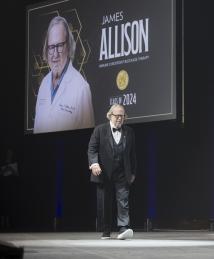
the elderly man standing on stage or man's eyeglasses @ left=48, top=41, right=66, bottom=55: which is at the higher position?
man's eyeglasses @ left=48, top=41, right=66, bottom=55

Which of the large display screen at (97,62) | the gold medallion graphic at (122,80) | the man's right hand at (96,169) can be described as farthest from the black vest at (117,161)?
the gold medallion graphic at (122,80)

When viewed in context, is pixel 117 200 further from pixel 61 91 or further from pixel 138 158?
pixel 61 91

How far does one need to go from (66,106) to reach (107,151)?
3.21 meters

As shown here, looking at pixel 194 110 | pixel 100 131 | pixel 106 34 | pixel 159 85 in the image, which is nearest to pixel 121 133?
pixel 100 131

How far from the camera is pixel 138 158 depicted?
8.84 m

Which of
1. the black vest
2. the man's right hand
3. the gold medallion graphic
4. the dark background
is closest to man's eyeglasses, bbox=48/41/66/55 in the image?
the dark background

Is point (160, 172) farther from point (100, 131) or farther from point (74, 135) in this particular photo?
point (100, 131)

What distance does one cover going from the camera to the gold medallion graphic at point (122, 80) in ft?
26.6

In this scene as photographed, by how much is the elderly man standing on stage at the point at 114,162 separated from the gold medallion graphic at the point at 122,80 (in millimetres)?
2134

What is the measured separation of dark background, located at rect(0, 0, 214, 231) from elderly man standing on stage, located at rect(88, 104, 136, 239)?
58.7 inches

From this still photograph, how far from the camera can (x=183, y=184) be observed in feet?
27.6

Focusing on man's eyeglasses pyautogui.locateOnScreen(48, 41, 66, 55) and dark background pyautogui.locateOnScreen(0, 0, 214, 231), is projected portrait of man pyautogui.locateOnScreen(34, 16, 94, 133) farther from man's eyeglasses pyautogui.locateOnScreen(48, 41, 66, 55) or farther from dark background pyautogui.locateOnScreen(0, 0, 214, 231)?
dark background pyautogui.locateOnScreen(0, 0, 214, 231)

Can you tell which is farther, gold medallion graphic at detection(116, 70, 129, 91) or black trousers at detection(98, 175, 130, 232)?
gold medallion graphic at detection(116, 70, 129, 91)

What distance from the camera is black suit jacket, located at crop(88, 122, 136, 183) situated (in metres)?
5.95
